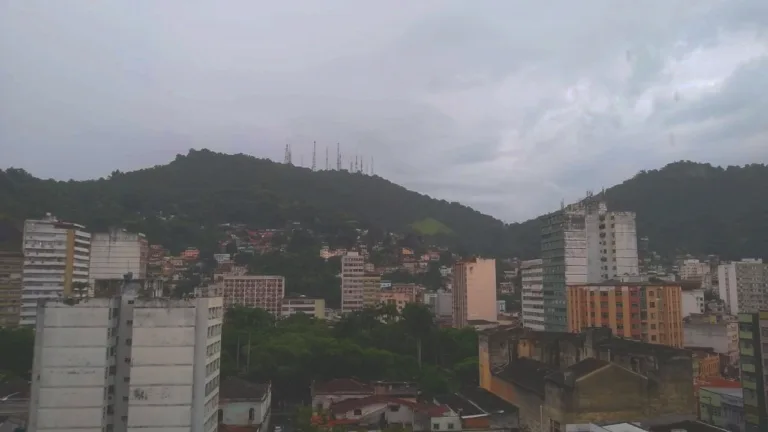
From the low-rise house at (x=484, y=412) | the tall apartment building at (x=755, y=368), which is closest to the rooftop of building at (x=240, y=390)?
the low-rise house at (x=484, y=412)

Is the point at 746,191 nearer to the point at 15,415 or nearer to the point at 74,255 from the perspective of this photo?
the point at 74,255

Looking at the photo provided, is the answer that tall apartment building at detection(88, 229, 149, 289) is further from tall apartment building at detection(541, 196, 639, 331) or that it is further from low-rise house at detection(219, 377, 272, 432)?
tall apartment building at detection(541, 196, 639, 331)

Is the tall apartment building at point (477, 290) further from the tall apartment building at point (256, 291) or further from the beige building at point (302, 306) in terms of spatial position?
the tall apartment building at point (256, 291)

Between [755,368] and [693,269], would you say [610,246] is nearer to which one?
[755,368]

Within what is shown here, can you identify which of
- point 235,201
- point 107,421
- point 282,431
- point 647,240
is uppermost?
point 235,201

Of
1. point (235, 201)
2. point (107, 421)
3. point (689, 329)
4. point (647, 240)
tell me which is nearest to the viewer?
point (107, 421)

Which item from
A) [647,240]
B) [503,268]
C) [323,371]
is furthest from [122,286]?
[647,240]
